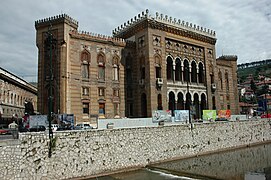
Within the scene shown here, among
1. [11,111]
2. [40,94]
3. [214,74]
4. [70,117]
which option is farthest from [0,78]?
[214,74]

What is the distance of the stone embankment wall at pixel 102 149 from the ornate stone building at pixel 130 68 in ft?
28.1

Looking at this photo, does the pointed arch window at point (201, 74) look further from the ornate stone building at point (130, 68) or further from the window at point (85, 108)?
the window at point (85, 108)

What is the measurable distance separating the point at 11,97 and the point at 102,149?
115 feet

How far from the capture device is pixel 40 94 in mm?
30938

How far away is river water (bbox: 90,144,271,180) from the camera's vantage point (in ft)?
62.2

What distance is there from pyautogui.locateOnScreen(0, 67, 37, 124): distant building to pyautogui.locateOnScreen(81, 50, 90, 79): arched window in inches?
732

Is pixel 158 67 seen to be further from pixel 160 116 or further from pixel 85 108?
pixel 85 108

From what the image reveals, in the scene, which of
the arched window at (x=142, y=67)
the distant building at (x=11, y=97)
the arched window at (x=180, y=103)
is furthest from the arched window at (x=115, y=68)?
the distant building at (x=11, y=97)

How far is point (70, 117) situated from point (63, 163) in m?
10.4

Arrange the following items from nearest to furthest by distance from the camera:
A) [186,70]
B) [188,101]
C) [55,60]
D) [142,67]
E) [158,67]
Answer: [55,60]
[158,67]
[142,67]
[186,70]
[188,101]

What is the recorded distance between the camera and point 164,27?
36656mm

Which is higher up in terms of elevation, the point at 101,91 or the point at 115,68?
the point at 115,68

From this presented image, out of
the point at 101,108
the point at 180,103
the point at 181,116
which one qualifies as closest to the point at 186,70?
the point at 180,103

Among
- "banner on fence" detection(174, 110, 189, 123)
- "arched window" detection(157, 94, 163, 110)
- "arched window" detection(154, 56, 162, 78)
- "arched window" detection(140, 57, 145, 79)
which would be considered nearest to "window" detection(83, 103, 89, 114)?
"arched window" detection(140, 57, 145, 79)
